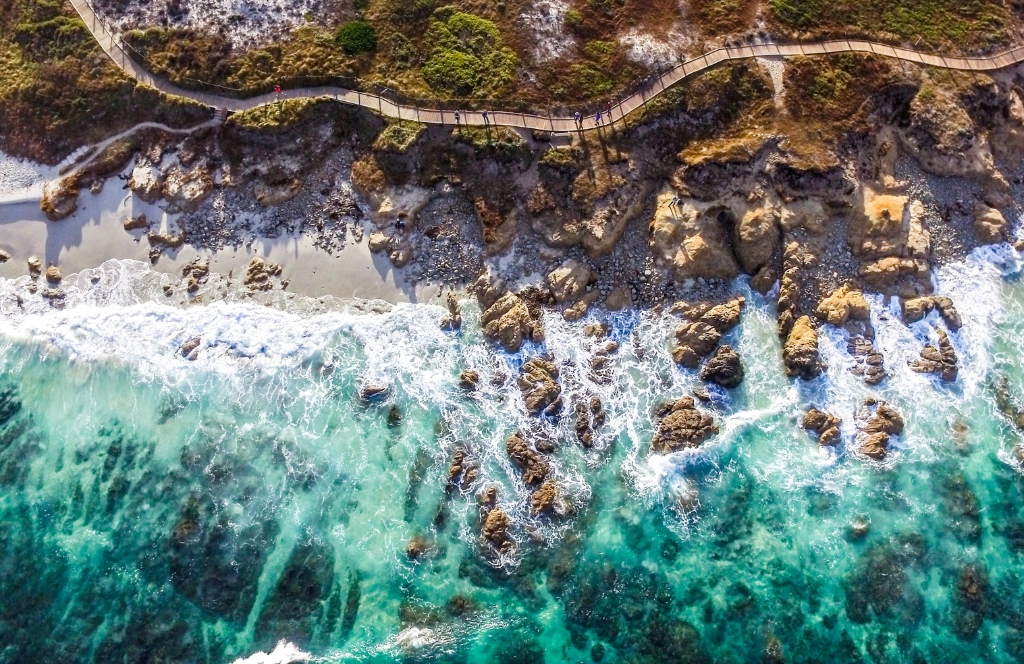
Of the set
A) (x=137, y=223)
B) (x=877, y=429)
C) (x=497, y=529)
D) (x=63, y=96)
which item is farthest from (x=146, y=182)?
(x=877, y=429)

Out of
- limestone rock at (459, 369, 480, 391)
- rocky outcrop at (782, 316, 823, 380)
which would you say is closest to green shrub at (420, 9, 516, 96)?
limestone rock at (459, 369, 480, 391)

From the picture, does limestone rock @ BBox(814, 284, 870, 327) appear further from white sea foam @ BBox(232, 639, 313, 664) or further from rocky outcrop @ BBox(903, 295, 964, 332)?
white sea foam @ BBox(232, 639, 313, 664)

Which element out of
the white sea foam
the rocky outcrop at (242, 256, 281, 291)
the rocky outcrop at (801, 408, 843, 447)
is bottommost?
Answer: the white sea foam

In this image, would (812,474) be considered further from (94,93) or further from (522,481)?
(94,93)

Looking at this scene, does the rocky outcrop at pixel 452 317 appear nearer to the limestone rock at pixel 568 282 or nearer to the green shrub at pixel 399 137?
the limestone rock at pixel 568 282

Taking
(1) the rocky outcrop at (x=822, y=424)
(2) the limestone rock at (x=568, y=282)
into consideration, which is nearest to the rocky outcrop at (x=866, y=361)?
(1) the rocky outcrop at (x=822, y=424)

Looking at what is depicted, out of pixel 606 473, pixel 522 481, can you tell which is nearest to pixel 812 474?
pixel 606 473
